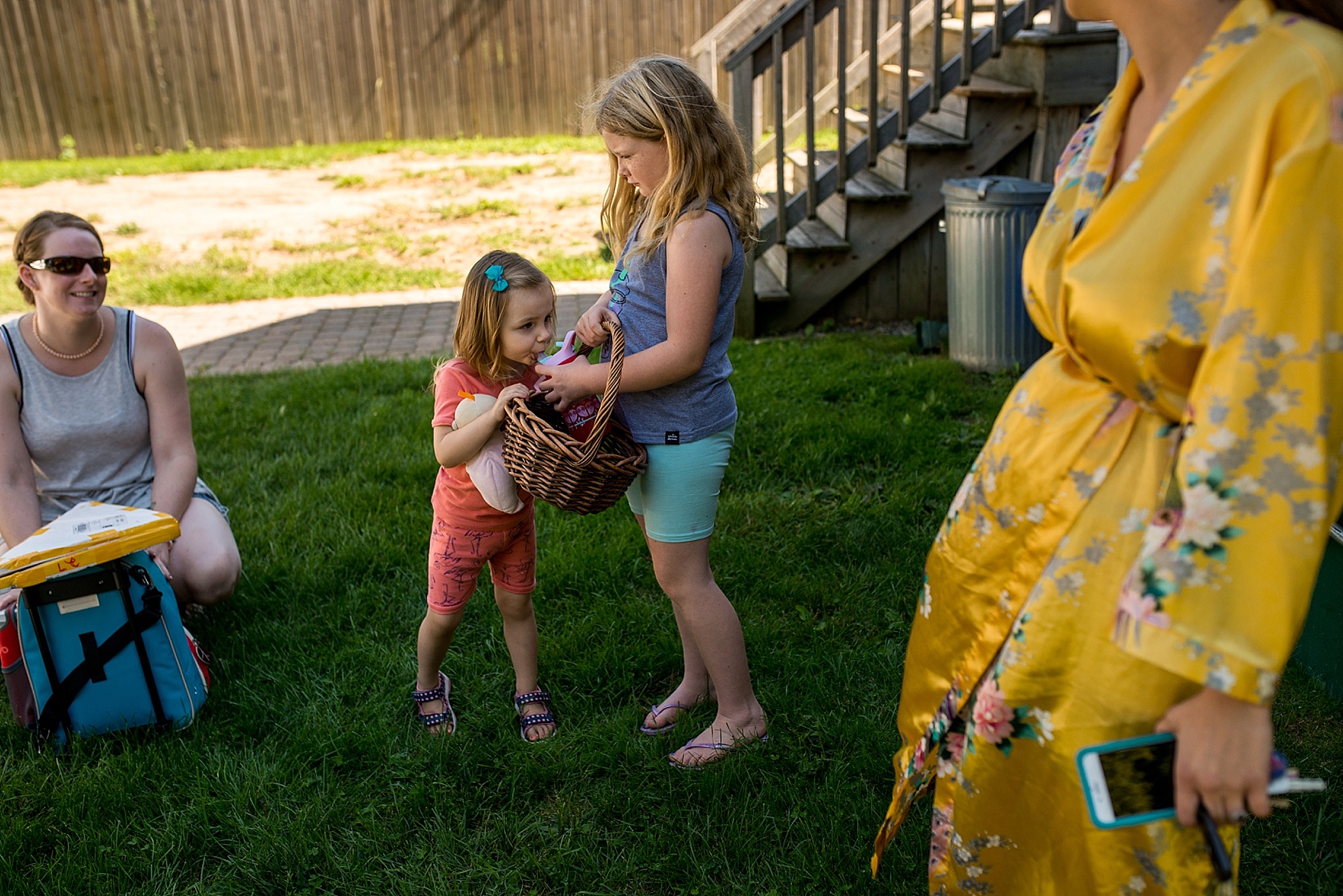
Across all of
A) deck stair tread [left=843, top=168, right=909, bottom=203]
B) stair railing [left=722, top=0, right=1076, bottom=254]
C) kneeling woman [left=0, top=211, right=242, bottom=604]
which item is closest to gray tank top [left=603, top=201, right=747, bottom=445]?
kneeling woman [left=0, top=211, right=242, bottom=604]

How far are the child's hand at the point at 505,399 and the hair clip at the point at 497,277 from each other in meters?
0.23

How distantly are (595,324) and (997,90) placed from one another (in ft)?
15.0

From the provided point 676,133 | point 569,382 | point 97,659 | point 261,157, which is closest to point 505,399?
point 569,382

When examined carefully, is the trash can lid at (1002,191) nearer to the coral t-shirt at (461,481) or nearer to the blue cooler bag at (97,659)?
the coral t-shirt at (461,481)

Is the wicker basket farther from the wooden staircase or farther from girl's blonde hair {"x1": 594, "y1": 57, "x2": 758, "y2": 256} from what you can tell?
the wooden staircase

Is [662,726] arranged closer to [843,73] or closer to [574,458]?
[574,458]

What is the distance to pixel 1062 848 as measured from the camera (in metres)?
1.35

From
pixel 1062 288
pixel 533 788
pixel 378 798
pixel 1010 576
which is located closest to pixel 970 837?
pixel 1010 576

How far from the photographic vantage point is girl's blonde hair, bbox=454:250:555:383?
241 cm

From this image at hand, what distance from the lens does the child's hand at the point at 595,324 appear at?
7.59 feet

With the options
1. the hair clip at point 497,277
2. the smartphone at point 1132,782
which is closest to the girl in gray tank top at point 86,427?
the hair clip at point 497,277

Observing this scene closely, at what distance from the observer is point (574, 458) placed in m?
2.15

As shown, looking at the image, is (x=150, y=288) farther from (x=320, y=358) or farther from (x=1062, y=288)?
(x=1062, y=288)

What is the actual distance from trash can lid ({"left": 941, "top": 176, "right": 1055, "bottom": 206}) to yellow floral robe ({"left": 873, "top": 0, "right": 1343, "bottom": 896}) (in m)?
3.90
